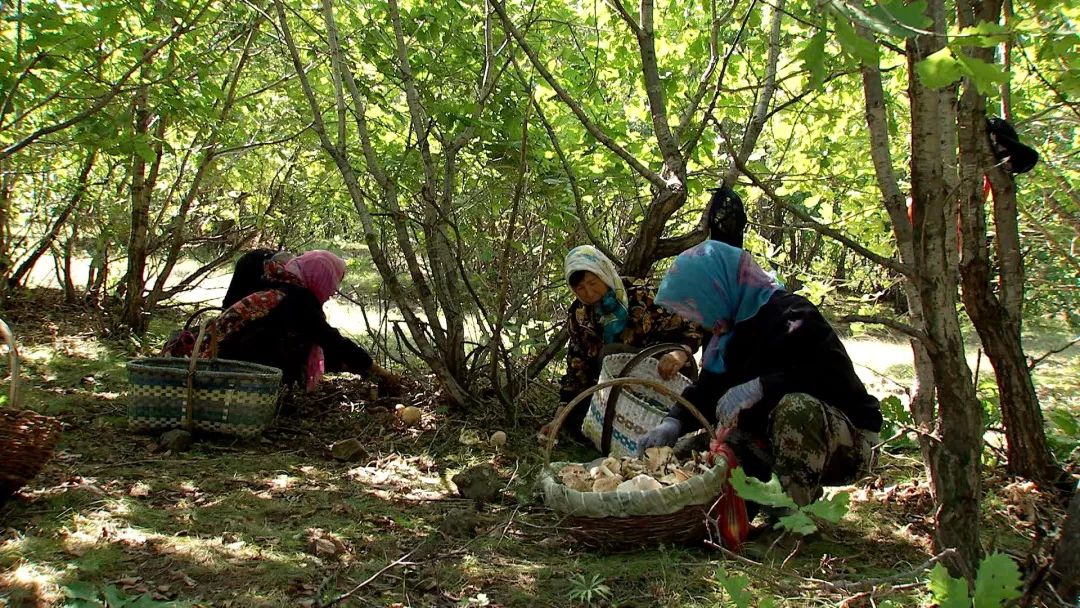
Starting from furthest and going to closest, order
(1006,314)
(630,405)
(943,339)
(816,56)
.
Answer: (630,405) → (1006,314) → (943,339) → (816,56)

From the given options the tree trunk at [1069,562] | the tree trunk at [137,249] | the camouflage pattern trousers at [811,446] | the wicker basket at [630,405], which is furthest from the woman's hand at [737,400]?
the tree trunk at [137,249]

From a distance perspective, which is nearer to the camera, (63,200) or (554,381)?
(554,381)

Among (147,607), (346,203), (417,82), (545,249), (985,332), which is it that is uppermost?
(417,82)

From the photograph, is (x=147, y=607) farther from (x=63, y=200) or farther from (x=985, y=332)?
(x=63, y=200)

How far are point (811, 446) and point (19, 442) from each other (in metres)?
2.79

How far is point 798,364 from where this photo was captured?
3.13 meters

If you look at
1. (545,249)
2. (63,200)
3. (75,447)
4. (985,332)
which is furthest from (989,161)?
(63,200)

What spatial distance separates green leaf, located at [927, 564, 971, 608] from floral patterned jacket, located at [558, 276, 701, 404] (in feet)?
9.13

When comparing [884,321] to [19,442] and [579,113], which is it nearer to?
[579,113]

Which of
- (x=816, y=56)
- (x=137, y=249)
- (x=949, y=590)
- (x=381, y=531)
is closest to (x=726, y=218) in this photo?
(x=381, y=531)

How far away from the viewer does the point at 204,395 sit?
416cm

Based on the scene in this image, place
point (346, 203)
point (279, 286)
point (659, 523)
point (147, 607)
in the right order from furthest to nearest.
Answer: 1. point (346, 203)
2. point (279, 286)
3. point (659, 523)
4. point (147, 607)

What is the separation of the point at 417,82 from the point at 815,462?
136 inches

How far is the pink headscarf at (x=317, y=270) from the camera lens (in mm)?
4969
